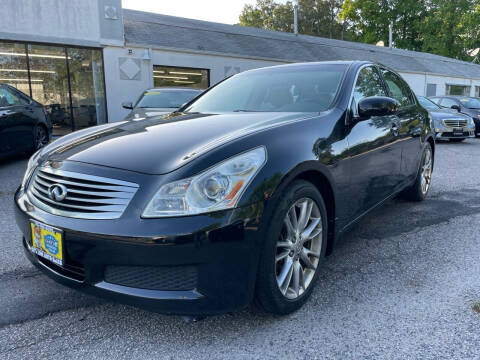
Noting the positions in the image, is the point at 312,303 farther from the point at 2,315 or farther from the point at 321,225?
the point at 2,315

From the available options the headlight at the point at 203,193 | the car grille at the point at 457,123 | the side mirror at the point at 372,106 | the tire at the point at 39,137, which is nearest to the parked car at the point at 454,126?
the car grille at the point at 457,123

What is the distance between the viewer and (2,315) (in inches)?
88.0

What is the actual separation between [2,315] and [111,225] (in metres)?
1.07

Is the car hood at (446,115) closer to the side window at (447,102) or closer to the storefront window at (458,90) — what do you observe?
the side window at (447,102)

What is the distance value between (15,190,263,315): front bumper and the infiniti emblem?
0.44ft

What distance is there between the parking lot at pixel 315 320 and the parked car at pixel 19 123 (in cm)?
383

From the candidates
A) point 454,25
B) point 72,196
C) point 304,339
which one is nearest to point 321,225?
point 304,339

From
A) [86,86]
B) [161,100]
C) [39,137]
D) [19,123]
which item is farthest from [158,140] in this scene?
[86,86]

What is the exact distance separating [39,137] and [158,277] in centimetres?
674

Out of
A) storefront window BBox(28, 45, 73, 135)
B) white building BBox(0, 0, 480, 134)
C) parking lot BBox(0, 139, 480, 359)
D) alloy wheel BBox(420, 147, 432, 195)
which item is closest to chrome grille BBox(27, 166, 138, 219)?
parking lot BBox(0, 139, 480, 359)

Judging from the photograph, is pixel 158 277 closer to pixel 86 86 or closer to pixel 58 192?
pixel 58 192

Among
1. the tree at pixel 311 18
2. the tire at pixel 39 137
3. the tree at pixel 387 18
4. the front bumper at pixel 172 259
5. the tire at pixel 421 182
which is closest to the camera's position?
the front bumper at pixel 172 259

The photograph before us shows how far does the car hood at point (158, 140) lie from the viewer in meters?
1.97

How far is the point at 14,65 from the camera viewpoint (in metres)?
11.5
